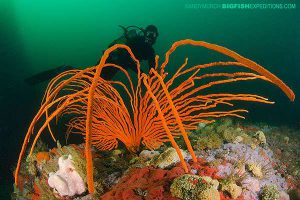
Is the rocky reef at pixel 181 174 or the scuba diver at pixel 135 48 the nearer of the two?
the rocky reef at pixel 181 174

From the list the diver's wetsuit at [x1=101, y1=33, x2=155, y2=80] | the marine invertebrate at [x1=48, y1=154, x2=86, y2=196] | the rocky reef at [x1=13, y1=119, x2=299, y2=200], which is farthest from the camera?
the diver's wetsuit at [x1=101, y1=33, x2=155, y2=80]

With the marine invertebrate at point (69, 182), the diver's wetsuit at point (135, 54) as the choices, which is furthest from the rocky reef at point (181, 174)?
the diver's wetsuit at point (135, 54)

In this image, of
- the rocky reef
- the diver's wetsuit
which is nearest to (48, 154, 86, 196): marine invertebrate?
the rocky reef

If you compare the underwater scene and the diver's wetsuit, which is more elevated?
the diver's wetsuit

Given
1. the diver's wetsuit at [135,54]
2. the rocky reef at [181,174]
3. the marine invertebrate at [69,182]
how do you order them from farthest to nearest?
the diver's wetsuit at [135,54]
the marine invertebrate at [69,182]
the rocky reef at [181,174]

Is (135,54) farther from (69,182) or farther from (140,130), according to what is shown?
(69,182)

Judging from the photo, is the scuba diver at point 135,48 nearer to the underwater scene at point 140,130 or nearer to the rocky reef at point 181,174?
the underwater scene at point 140,130

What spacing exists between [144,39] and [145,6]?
12873 cm

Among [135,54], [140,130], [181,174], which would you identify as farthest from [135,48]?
[181,174]

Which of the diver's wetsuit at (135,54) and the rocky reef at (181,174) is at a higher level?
the diver's wetsuit at (135,54)

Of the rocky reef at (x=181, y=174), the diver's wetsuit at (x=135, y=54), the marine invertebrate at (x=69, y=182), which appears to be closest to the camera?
the rocky reef at (x=181, y=174)

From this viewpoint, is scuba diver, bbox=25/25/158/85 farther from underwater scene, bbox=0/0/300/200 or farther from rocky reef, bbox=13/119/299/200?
rocky reef, bbox=13/119/299/200

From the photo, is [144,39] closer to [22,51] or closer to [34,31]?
[22,51]

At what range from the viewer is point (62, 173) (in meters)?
3.17
